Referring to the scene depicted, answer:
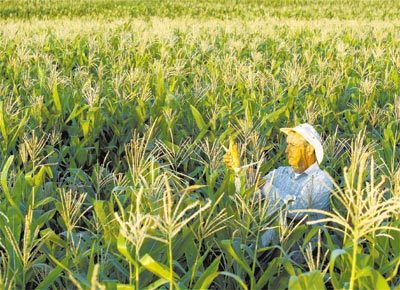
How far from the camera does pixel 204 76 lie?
6.01m

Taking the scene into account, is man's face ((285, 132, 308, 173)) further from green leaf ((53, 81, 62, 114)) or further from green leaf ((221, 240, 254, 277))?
green leaf ((53, 81, 62, 114))

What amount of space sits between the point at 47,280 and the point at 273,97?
3.27 metres

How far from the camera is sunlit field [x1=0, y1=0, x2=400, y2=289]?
2150mm

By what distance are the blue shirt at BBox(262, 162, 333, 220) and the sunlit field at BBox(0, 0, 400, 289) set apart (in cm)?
10

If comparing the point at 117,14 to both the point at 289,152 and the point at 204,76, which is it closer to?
the point at 204,76

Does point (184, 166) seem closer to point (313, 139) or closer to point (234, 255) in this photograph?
point (313, 139)

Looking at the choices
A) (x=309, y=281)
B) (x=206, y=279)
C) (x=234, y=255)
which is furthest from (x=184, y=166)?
(x=309, y=281)

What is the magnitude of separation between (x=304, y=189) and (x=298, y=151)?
0.71 ft

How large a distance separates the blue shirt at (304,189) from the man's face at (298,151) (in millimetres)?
46

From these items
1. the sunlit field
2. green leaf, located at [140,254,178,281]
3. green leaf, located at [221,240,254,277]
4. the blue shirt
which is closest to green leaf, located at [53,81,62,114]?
the sunlit field

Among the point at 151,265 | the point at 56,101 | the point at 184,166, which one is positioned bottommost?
the point at 184,166

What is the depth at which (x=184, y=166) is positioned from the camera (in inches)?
149

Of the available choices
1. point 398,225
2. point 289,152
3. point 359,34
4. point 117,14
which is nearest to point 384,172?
point 289,152

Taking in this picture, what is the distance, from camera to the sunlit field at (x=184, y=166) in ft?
7.06
